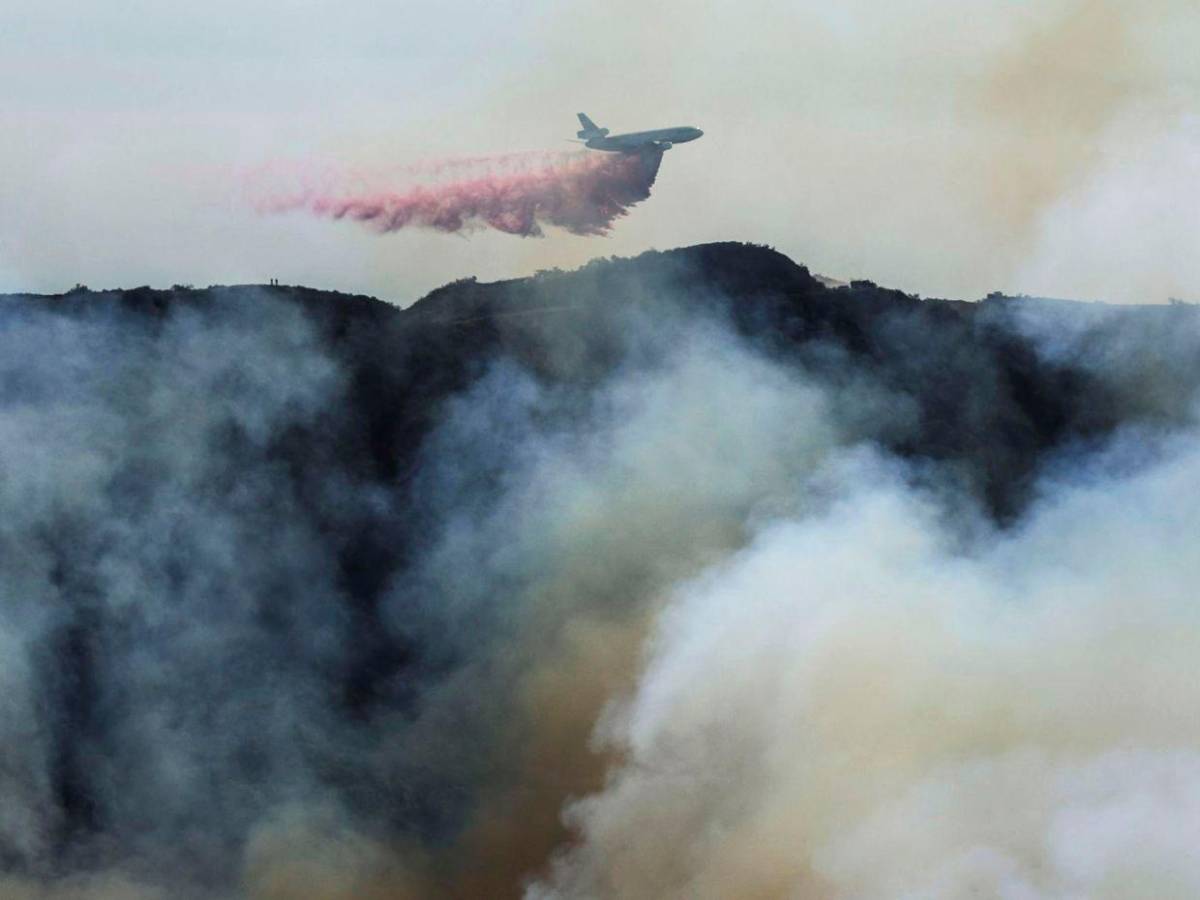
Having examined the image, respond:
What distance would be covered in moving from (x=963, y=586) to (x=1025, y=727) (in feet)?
17.0

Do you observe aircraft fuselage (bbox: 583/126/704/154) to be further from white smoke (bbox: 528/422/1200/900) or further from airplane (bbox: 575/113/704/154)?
white smoke (bbox: 528/422/1200/900)

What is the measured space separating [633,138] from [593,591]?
18.3 m

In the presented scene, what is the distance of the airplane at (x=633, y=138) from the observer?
6488 centimetres

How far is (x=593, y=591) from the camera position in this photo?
167 ft

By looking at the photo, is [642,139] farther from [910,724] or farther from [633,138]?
[910,724]

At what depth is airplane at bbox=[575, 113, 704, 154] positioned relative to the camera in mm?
64875

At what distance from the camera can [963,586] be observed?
4916 centimetres

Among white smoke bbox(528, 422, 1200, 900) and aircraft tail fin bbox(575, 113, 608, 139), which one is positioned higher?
aircraft tail fin bbox(575, 113, 608, 139)

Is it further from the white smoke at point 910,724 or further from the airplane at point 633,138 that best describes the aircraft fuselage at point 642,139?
the white smoke at point 910,724

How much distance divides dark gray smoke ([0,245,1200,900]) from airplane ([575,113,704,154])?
6.45 metres

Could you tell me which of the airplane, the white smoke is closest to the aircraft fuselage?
the airplane

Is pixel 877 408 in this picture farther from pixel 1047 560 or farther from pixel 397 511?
pixel 397 511

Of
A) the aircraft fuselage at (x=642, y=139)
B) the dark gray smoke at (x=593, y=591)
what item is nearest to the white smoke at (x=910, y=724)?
the dark gray smoke at (x=593, y=591)

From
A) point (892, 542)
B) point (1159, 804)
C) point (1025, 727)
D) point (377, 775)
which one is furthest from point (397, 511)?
point (1159, 804)
